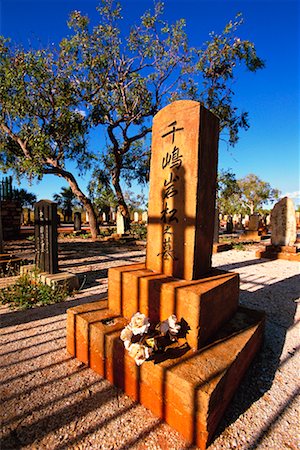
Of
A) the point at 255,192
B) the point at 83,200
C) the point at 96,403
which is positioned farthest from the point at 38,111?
the point at 255,192

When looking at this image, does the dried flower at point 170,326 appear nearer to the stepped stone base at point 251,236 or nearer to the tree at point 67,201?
the stepped stone base at point 251,236

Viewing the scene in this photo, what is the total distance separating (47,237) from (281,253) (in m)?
7.31

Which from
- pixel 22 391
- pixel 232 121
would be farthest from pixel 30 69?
pixel 22 391

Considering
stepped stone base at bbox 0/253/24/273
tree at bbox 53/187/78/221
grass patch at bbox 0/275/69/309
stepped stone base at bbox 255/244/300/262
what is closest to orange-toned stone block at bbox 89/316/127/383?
grass patch at bbox 0/275/69/309

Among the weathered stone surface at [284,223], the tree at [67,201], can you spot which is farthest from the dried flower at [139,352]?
the tree at [67,201]

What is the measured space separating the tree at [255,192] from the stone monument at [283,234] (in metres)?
25.1

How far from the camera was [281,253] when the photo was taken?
7988mm

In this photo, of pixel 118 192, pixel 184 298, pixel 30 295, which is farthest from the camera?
pixel 118 192

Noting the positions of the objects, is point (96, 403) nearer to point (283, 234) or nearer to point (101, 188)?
point (283, 234)

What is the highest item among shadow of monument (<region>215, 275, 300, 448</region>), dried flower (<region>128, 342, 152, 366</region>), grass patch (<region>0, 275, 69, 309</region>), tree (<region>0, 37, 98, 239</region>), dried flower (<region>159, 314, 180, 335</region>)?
tree (<region>0, 37, 98, 239</region>)

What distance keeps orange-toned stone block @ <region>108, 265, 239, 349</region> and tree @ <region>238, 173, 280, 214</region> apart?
1279 inches

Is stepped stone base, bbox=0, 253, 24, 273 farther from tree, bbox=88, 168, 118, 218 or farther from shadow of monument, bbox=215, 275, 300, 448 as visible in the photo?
tree, bbox=88, 168, 118, 218

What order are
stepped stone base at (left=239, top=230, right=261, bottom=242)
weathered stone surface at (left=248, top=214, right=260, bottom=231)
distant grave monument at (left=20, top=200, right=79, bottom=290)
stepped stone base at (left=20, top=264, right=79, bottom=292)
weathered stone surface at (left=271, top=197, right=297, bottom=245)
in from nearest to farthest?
1. stepped stone base at (left=20, top=264, right=79, bottom=292)
2. distant grave monument at (left=20, top=200, right=79, bottom=290)
3. weathered stone surface at (left=271, top=197, right=297, bottom=245)
4. stepped stone base at (left=239, top=230, right=261, bottom=242)
5. weathered stone surface at (left=248, top=214, right=260, bottom=231)

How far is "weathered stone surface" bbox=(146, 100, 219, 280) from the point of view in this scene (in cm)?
223
